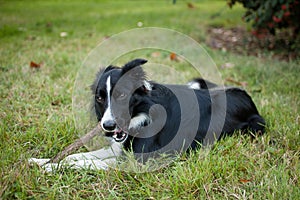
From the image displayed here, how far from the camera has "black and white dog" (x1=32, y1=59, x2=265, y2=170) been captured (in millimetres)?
2750

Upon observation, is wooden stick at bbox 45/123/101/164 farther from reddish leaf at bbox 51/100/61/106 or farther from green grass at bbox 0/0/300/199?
reddish leaf at bbox 51/100/61/106

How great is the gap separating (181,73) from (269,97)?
4.93 ft

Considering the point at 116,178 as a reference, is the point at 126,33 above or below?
above

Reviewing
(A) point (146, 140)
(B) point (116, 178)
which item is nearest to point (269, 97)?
(A) point (146, 140)

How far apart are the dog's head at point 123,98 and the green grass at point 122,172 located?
1.39 feet

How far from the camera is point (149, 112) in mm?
2910

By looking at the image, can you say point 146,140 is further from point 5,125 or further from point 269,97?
point 269,97

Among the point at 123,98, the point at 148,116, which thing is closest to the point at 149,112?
the point at 148,116

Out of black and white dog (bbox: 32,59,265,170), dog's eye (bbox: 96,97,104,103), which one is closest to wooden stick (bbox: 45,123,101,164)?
black and white dog (bbox: 32,59,265,170)

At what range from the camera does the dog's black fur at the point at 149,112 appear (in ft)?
9.12

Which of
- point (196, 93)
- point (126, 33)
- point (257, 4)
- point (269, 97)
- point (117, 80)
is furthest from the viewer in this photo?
point (126, 33)

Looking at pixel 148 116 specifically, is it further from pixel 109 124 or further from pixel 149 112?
pixel 109 124

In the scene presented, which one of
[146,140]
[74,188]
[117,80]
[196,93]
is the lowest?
[74,188]

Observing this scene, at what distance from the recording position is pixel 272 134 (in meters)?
3.28
